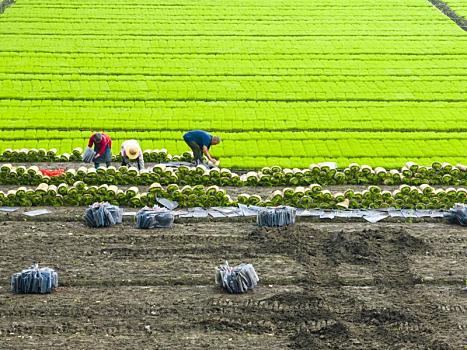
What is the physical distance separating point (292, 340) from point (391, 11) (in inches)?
1574

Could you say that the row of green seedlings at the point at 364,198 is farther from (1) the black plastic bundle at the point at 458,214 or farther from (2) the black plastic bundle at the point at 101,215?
(2) the black plastic bundle at the point at 101,215

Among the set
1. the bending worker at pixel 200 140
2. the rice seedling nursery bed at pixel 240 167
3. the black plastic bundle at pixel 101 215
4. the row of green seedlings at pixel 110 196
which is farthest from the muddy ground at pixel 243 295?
the bending worker at pixel 200 140

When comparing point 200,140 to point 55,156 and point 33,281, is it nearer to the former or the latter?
point 55,156

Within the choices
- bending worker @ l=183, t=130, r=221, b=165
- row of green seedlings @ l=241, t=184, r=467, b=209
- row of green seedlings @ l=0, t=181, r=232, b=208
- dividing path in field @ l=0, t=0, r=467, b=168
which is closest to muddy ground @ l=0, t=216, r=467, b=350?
row of green seedlings @ l=0, t=181, r=232, b=208

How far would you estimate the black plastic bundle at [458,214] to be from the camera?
920 inches

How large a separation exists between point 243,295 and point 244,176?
8896 mm

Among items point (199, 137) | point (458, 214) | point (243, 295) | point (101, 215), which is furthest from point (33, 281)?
point (458, 214)

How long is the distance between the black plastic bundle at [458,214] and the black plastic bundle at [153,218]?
6.88 m

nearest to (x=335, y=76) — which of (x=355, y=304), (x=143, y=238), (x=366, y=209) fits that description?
(x=366, y=209)

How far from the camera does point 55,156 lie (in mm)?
29406

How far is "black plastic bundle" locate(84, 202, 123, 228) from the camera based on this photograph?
74.3ft

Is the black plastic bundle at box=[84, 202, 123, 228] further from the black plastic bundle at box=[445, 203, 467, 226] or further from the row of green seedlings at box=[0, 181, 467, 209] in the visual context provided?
the black plastic bundle at box=[445, 203, 467, 226]

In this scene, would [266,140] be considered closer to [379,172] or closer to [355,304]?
[379,172]

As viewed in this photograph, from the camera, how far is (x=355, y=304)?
716 inches
